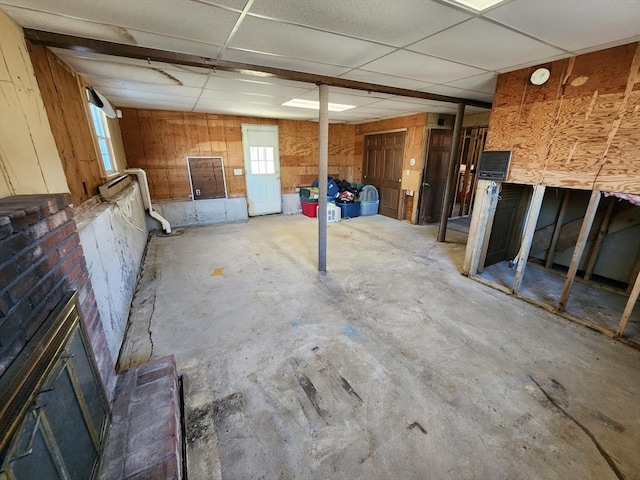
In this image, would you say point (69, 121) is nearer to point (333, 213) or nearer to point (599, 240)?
point (333, 213)

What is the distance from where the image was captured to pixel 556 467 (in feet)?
4.72

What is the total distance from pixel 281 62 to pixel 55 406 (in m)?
2.99

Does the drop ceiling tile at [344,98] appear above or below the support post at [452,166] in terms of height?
above

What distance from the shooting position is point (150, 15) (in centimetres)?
176

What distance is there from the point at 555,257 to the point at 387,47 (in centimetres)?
373

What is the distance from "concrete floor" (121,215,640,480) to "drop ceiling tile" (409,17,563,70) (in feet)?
7.99

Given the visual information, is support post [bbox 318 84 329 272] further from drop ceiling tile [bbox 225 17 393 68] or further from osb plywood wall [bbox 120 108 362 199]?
osb plywood wall [bbox 120 108 362 199]

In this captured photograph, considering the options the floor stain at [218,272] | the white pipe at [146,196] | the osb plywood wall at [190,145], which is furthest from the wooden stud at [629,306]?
the white pipe at [146,196]

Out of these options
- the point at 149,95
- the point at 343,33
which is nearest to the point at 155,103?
the point at 149,95

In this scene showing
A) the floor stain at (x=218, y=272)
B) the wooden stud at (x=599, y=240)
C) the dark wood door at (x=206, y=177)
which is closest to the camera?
the wooden stud at (x=599, y=240)

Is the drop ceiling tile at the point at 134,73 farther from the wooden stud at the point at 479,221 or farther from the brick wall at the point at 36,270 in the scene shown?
the wooden stud at the point at 479,221

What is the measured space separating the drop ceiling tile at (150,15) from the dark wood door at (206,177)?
4108 millimetres

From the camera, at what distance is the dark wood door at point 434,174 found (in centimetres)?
582

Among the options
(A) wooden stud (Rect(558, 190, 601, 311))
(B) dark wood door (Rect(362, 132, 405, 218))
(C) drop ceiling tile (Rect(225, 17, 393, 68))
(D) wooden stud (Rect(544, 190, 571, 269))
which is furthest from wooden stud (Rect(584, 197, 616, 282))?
(B) dark wood door (Rect(362, 132, 405, 218))
